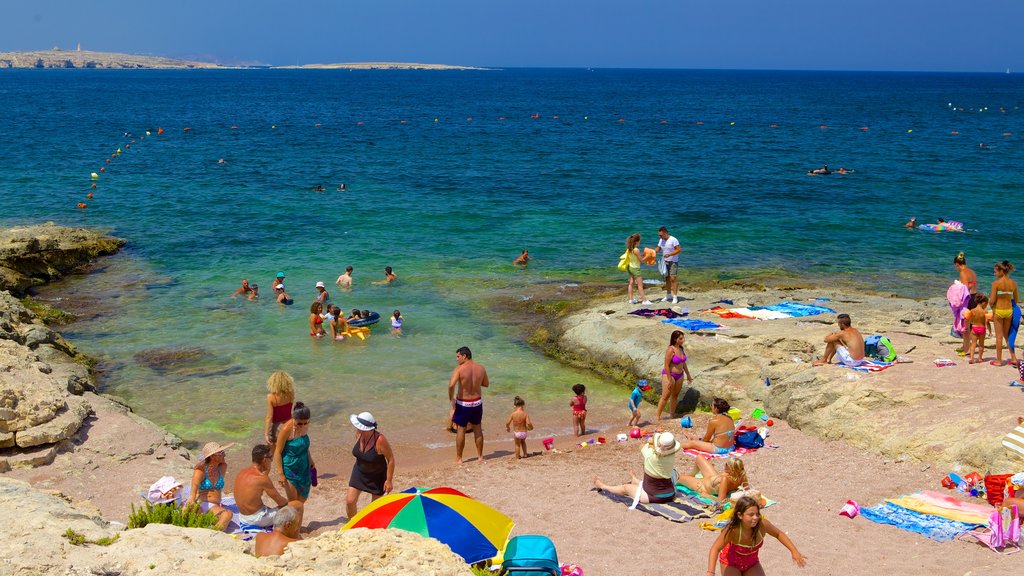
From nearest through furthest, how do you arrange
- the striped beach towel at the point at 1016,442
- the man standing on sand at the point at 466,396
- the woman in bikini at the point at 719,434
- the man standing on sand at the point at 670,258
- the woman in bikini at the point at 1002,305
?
1. the striped beach towel at the point at 1016,442
2. the woman in bikini at the point at 719,434
3. the man standing on sand at the point at 466,396
4. the woman in bikini at the point at 1002,305
5. the man standing on sand at the point at 670,258

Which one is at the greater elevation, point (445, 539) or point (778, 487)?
→ point (445, 539)

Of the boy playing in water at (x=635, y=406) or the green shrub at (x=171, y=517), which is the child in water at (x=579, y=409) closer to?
the boy playing in water at (x=635, y=406)

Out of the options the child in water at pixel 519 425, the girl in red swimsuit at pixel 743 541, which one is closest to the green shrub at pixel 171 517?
the child in water at pixel 519 425

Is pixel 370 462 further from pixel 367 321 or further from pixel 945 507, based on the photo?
pixel 367 321

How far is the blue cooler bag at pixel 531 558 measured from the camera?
7.46 metres

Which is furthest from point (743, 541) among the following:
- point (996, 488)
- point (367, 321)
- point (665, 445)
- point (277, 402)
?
point (367, 321)

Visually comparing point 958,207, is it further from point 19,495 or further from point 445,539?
point 19,495

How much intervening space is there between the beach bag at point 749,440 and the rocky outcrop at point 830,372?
2.87ft

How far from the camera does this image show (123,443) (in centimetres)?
1104

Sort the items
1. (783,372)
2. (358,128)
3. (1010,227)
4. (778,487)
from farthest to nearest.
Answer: (358,128) < (1010,227) < (783,372) < (778,487)

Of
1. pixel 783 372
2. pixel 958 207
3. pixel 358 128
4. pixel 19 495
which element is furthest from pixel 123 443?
pixel 358 128

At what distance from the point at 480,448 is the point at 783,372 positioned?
5.12m

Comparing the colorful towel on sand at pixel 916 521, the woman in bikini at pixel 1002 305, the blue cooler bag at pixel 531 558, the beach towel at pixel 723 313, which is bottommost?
the colorful towel on sand at pixel 916 521

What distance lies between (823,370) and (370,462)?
7.33m
